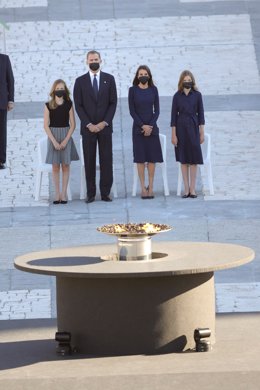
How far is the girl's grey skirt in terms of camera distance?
19641 mm

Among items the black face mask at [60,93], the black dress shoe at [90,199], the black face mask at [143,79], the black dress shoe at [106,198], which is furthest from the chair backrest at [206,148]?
the black face mask at [60,93]

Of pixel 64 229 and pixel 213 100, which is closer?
pixel 64 229

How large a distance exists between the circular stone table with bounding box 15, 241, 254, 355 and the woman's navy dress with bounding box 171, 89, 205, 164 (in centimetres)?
744

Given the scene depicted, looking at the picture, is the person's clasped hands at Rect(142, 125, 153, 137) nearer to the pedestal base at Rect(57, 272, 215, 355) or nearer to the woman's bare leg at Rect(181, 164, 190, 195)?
the woman's bare leg at Rect(181, 164, 190, 195)

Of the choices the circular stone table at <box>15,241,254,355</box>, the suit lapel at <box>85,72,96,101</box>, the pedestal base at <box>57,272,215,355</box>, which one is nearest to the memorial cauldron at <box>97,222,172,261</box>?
the circular stone table at <box>15,241,254,355</box>

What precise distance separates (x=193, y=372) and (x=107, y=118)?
29.4 feet

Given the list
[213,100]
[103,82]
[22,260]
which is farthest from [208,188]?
[22,260]

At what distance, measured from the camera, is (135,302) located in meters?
12.0

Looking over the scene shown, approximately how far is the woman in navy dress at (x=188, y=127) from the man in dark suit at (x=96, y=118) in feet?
2.99

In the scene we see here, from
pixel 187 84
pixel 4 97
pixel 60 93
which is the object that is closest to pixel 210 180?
pixel 187 84

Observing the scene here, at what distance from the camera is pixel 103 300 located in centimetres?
1200

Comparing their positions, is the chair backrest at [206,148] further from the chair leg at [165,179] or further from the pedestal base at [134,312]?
the pedestal base at [134,312]

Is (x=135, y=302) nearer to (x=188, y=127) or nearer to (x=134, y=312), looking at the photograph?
(x=134, y=312)

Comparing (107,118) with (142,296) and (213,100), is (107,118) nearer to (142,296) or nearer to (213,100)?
(213,100)
